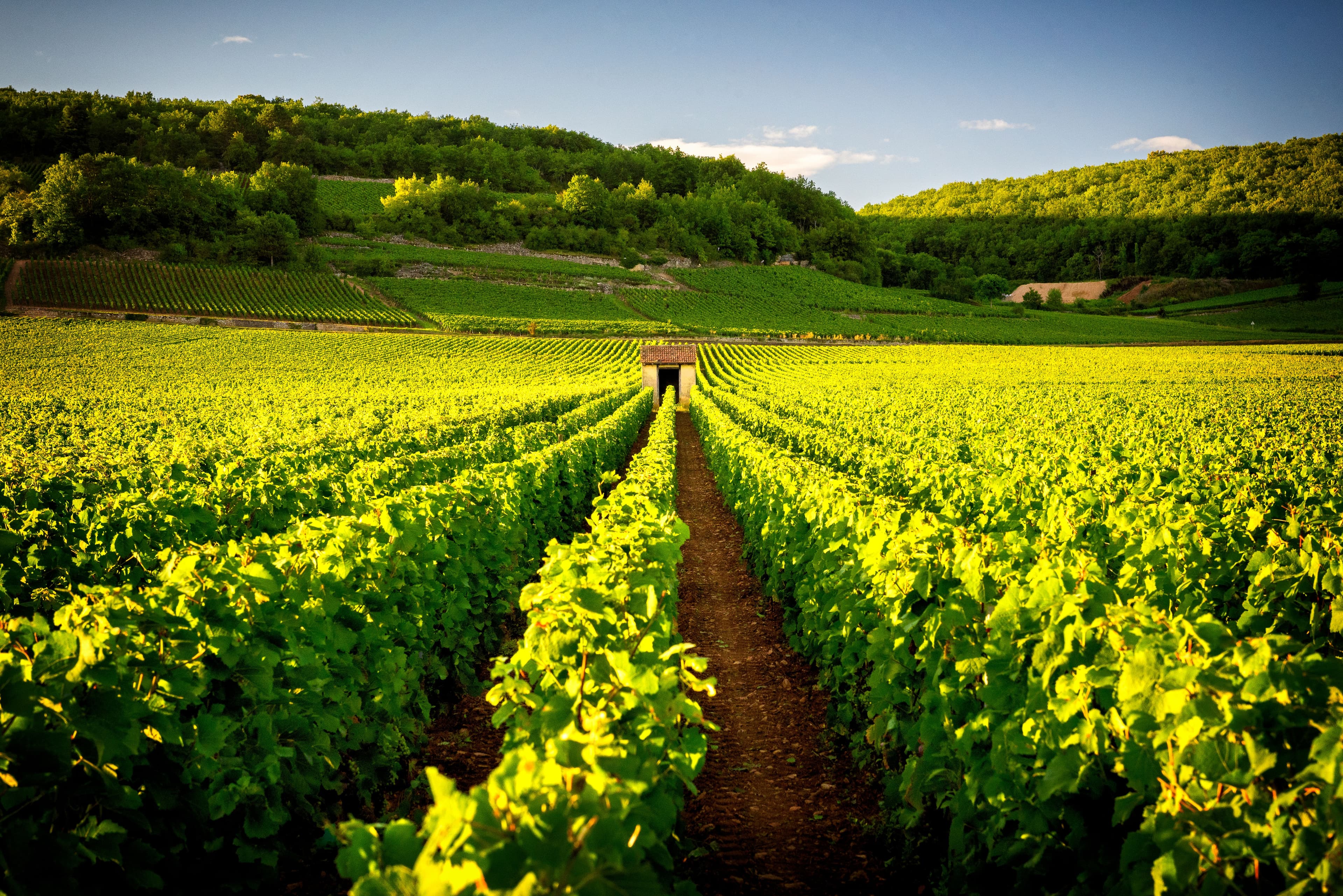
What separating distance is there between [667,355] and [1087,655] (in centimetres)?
4318

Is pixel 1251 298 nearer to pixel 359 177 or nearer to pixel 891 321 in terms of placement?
pixel 891 321

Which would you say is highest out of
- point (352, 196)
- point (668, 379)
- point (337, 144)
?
point (337, 144)

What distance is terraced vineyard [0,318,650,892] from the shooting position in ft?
8.46

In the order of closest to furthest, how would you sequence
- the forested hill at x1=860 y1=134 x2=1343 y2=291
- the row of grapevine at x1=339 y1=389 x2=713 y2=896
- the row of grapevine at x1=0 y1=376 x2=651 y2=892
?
1. the row of grapevine at x1=339 y1=389 x2=713 y2=896
2. the row of grapevine at x1=0 y1=376 x2=651 y2=892
3. the forested hill at x1=860 y1=134 x2=1343 y2=291

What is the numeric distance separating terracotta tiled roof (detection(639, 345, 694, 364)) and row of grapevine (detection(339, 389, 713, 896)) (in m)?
39.7

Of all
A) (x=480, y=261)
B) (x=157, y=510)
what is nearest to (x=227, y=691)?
(x=157, y=510)

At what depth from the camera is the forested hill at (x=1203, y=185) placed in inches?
4318

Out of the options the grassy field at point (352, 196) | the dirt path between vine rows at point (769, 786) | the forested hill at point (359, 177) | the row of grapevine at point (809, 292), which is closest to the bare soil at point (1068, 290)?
the row of grapevine at point (809, 292)

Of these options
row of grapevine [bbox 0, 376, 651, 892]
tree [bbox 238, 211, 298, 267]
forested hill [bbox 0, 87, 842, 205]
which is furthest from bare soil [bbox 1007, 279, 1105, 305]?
row of grapevine [bbox 0, 376, 651, 892]

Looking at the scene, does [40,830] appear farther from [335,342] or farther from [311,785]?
[335,342]

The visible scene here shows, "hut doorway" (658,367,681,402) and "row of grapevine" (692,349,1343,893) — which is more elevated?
"hut doorway" (658,367,681,402)

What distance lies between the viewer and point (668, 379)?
4822 cm

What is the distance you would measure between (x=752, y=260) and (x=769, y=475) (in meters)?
121

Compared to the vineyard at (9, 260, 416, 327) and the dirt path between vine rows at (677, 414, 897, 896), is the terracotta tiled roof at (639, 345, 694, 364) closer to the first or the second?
the vineyard at (9, 260, 416, 327)
